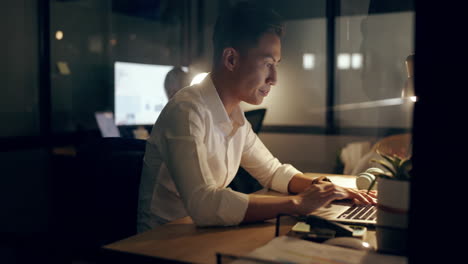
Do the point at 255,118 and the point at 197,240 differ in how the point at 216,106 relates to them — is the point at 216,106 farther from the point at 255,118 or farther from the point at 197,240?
the point at 255,118

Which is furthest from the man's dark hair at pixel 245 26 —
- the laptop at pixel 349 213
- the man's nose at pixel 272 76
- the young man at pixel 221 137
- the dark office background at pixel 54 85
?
the dark office background at pixel 54 85

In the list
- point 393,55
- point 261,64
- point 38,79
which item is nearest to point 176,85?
point 38,79

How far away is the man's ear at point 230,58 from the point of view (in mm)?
1534

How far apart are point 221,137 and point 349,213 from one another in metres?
0.47

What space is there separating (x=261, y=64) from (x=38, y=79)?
254cm

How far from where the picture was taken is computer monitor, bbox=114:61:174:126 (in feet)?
12.2

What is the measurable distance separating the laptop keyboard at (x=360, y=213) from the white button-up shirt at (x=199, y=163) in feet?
0.91

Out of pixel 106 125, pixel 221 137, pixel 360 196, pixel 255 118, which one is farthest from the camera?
pixel 106 125

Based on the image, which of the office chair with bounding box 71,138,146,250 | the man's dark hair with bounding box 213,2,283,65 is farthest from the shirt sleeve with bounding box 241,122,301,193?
the office chair with bounding box 71,138,146,250

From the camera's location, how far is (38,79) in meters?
3.55

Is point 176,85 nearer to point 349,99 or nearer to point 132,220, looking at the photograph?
point 349,99

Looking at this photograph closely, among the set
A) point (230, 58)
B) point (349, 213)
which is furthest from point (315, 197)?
point (230, 58)

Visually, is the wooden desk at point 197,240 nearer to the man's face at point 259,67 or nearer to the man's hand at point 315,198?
the man's hand at point 315,198

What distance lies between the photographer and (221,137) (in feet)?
5.01
